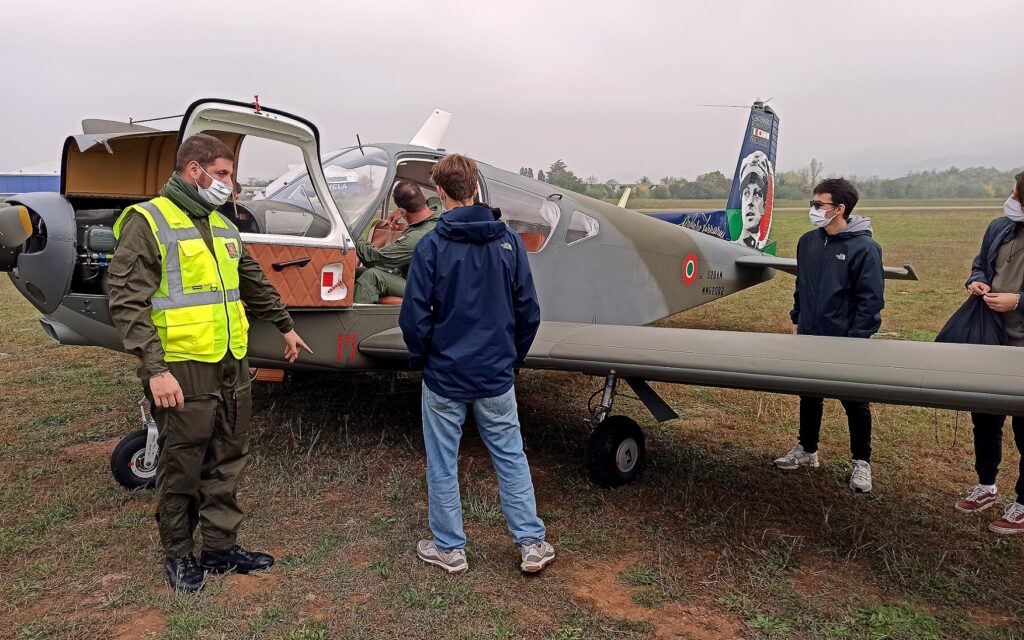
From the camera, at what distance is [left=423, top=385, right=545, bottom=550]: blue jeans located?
318 cm

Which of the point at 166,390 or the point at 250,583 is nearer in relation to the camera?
the point at 166,390

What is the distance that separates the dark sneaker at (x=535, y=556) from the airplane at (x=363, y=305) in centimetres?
105

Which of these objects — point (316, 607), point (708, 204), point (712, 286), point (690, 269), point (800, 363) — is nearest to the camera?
point (316, 607)

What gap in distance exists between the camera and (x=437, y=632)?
2.85m

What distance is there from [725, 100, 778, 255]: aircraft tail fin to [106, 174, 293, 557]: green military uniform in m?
7.93

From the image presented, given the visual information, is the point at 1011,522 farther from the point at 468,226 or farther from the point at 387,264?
the point at 387,264

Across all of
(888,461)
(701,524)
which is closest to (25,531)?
(701,524)

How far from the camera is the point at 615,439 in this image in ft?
14.4

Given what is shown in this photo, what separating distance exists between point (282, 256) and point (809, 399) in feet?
11.3

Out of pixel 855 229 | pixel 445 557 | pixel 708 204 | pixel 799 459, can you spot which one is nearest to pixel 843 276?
pixel 855 229

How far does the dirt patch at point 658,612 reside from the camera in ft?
9.64

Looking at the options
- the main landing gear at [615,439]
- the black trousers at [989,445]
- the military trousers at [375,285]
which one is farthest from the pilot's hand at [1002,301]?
the military trousers at [375,285]

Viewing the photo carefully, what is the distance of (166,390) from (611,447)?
2.55m

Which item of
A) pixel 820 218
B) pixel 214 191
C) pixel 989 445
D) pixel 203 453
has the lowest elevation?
pixel 989 445
